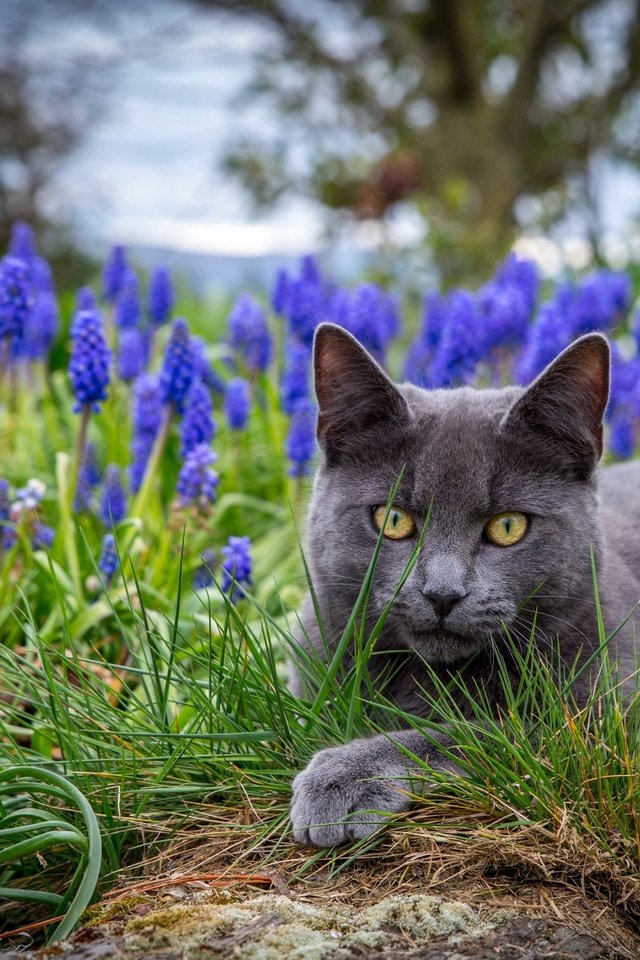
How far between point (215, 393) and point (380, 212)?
5.99 meters

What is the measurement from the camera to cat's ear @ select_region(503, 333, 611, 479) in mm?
2428

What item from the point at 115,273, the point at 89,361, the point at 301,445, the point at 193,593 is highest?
the point at 115,273

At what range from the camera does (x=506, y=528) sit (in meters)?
2.42

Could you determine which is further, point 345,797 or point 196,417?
point 196,417

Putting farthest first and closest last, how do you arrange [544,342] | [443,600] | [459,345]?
[544,342] < [459,345] < [443,600]

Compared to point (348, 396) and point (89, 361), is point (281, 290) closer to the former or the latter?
point (89, 361)

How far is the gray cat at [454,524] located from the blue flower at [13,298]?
1.80m

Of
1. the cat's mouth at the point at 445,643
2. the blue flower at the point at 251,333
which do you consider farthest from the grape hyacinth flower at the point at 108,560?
the blue flower at the point at 251,333

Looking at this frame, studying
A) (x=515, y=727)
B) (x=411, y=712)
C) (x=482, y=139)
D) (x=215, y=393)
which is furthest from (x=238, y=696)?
(x=482, y=139)

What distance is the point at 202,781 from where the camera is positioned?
2385 millimetres

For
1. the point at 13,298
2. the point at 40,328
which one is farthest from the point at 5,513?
the point at 40,328

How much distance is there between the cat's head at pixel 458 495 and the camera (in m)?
2.30

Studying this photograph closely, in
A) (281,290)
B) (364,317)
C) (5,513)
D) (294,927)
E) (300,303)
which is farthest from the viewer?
(281,290)

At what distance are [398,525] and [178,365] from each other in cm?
151
